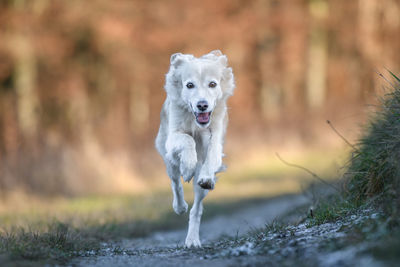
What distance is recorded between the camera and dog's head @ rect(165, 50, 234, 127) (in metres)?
4.86

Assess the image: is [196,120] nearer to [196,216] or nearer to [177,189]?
[196,216]

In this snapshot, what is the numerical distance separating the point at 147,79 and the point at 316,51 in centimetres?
873

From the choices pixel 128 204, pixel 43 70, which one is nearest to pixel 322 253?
pixel 128 204

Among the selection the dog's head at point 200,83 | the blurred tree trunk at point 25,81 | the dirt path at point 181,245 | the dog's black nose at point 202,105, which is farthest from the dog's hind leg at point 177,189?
the blurred tree trunk at point 25,81

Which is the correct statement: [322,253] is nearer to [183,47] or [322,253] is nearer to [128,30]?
[128,30]

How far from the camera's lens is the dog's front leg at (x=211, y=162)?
4652mm

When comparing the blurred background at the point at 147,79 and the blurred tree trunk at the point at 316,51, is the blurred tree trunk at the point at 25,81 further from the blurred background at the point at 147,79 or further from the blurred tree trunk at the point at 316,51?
the blurred tree trunk at the point at 316,51

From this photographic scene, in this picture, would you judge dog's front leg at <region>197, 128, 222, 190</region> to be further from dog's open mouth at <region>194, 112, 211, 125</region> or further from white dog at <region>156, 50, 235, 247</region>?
dog's open mouth at <region>194, 112, 211, 125</region>

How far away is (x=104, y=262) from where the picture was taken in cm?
402

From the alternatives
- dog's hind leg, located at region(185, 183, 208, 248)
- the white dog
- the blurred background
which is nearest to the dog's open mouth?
the white dog

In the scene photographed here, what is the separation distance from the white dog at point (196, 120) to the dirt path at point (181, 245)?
22.1 inches

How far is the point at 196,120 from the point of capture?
4906mm

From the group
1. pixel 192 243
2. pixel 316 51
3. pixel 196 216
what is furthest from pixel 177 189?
pixel 316 51

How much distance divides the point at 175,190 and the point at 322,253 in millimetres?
2509
